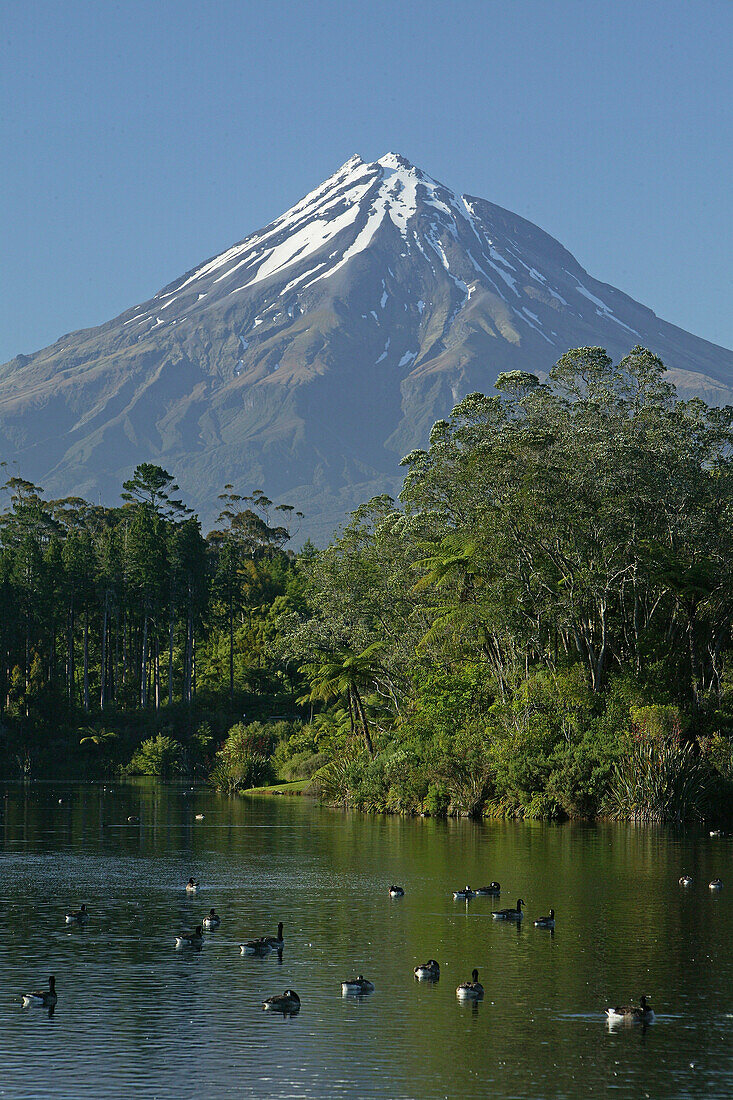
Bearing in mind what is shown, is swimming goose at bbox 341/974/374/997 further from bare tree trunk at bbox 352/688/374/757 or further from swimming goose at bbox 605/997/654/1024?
bare tree trunk at bbox 352/688/374/757

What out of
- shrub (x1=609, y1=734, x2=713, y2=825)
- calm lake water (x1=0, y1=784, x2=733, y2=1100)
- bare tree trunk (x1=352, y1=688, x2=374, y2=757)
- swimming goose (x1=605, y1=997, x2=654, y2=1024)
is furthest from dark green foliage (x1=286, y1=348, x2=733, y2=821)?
swimming goose (x1=605, y1=997, x2=654, y2=1024)

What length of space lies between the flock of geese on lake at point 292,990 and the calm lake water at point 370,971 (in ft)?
0.55

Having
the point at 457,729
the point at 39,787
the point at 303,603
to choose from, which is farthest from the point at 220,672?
the point at 457,729

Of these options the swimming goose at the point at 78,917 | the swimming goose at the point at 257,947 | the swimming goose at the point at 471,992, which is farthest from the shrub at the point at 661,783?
the swimming goose at the point at 471,992

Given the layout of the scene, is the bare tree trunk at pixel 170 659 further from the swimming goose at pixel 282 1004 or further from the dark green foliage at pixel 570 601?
the swimming goose at pixel 282 1004

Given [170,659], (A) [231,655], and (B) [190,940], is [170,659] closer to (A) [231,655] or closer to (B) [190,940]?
(A) [231,655]

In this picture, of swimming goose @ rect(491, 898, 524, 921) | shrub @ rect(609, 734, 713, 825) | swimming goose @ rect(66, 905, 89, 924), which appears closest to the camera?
swimming goose @ rect(66, 905, 89, 924)

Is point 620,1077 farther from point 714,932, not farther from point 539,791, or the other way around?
point 539,791

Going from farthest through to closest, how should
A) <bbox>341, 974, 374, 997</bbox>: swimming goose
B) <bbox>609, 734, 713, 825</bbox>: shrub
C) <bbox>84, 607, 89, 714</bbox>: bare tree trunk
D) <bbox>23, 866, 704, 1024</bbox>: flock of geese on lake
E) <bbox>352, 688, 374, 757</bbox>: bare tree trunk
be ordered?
1. <bbox>84, 607, 89, 714</bbox>: bare tree trunk
2. <bbox>352, 688, 374, 757</bbox>: bare tree trunk
3. <bbox>609, 734, 713, 825</bbox>: shrub
4. <bbox>341, 974, 374, 997</bbox>: swimming goose
5. <bbox>23, 866, 704, 1024</bbox>: flock of geese on lake

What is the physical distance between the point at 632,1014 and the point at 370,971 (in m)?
4.91

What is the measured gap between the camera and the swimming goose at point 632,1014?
17500mm

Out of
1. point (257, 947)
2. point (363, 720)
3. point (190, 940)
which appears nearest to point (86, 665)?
point (363, 720)

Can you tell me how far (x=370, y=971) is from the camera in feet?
68.9

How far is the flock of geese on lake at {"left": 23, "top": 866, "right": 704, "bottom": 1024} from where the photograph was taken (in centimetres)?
1766
